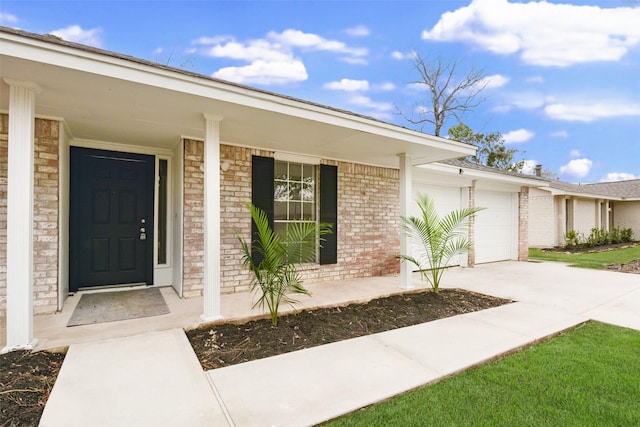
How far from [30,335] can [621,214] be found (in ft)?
86.6

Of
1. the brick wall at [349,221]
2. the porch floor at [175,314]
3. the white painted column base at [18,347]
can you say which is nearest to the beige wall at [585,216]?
the brick wall at [349,221]

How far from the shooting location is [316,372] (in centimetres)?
260

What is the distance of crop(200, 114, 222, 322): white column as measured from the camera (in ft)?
12.1

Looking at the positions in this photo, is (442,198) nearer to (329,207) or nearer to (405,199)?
(405,199)

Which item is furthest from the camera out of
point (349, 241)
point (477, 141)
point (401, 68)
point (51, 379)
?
point (477, 141)

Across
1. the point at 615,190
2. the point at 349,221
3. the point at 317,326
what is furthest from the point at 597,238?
the point at 317,326

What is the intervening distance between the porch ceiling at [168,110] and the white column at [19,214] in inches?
10.1

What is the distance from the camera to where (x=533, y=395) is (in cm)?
231

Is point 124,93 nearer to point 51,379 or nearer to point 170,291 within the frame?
point 51,379

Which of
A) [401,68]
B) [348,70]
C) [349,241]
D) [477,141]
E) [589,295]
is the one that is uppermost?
[401,68]

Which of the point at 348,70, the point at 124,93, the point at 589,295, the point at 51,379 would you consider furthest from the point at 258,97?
the point at 348,70

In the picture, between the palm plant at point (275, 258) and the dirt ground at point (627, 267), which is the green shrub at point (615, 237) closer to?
the dirt ground at point (627, 267)

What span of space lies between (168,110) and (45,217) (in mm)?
2117

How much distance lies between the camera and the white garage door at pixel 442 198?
7.55m
